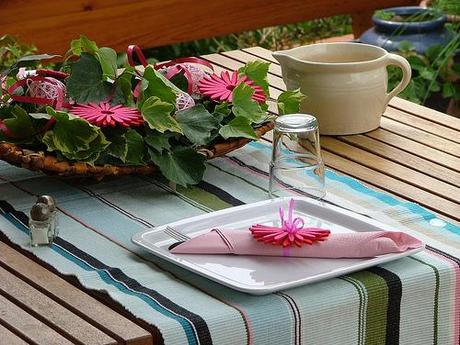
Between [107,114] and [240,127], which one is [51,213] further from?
[240,127]

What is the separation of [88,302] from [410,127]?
2.89 ft

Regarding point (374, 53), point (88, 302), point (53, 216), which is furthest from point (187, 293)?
point (374, 53)

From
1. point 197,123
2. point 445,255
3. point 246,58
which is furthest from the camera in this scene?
point 246,58

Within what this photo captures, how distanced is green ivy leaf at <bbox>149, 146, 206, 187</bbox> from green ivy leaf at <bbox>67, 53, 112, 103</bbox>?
0.13 metres

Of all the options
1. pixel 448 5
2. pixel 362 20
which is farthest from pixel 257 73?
pixel 362 20

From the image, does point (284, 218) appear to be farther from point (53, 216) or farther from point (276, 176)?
point (53, 216)

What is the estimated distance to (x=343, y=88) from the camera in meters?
1.99

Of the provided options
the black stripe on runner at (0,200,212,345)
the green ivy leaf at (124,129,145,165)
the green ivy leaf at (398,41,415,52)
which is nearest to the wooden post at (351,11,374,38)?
the green ivy leaf at (398,41,415,52)

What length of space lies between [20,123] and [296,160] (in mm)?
393

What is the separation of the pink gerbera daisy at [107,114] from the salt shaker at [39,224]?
197mm

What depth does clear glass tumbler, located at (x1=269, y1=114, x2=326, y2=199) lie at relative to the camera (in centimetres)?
173

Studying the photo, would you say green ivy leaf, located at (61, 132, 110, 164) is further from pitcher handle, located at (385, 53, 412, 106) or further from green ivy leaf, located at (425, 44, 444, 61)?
green ivy leaf, located at (425, 44, 444, 61)

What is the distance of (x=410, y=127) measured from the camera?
211cm

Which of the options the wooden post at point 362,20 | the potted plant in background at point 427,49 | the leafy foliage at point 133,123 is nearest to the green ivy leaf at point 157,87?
the leafy foliage at point 133,123
